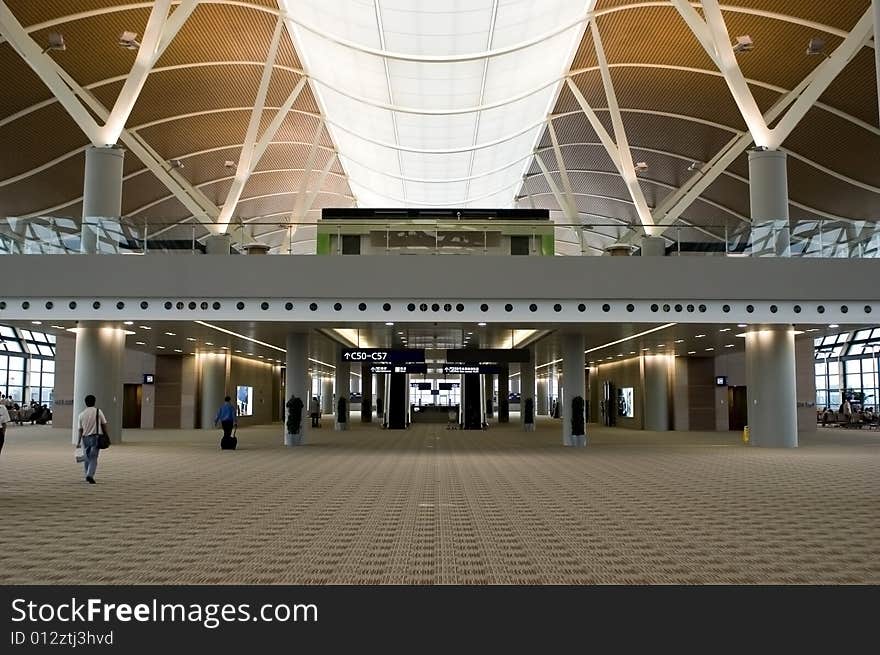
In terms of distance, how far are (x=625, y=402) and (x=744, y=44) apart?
77.0ft

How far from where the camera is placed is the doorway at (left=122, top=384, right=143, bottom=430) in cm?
4094

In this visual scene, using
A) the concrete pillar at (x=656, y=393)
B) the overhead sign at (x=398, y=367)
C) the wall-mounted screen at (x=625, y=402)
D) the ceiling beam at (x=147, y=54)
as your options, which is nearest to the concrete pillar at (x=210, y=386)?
the overhead sign at (x=398, y=367)

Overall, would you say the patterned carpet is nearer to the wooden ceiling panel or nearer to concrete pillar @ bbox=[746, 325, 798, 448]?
concrete pillar @ bbox=[746, 325, 798, 448]

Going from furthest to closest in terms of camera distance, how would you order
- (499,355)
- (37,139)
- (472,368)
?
(472,368), (37,139), (499,355)

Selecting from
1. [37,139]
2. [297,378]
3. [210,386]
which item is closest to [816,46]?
[297,378]

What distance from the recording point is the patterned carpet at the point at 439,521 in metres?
6.95

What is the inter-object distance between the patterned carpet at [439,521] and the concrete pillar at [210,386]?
19.6 meters

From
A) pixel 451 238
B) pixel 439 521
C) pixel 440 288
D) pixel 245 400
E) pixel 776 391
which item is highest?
pixel 451 238

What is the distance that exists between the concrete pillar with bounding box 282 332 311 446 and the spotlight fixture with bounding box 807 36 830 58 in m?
19.0

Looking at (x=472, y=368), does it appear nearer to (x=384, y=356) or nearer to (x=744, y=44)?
(x=384, y=356)

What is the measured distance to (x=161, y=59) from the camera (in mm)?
30438

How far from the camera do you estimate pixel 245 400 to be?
1759 inches

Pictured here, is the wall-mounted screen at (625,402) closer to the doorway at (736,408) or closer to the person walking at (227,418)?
the doorway at (736,408)
